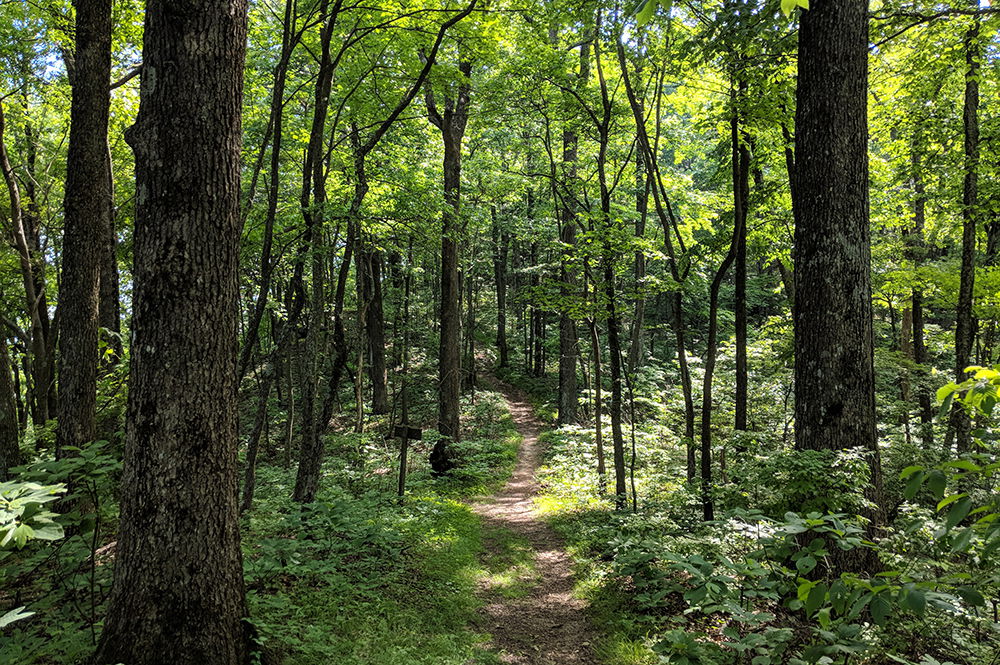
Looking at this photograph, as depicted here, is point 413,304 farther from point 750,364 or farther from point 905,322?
point 905,322

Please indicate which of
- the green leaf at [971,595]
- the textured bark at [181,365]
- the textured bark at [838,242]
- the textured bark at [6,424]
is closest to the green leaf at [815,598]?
the green leaf at [971,595]

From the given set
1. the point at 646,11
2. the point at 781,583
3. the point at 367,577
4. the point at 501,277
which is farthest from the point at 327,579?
the point at 501,277

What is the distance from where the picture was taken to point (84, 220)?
5770mm

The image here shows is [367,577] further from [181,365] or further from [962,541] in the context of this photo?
[962,541]

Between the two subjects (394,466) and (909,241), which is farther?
(909,241)

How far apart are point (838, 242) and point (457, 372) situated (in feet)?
29.1

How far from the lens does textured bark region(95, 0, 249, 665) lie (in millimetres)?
2896

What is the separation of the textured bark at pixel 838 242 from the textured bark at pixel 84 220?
735cm

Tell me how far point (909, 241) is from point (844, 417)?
12.2m

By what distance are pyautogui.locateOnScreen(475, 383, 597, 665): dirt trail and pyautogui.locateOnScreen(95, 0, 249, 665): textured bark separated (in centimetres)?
254

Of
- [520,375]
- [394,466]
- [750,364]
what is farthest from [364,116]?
[520,375]

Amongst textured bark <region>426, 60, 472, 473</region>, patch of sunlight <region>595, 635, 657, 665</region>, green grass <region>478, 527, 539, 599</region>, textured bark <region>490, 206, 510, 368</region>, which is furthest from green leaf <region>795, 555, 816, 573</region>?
textured bark <region>490, 206, 510, 368</region>

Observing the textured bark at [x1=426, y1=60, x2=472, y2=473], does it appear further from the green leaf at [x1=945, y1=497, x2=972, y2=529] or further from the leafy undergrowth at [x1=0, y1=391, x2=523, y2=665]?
the green leaf at [x1=945, y1=497, x2=972, y2=529]

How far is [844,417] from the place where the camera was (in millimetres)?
4359
